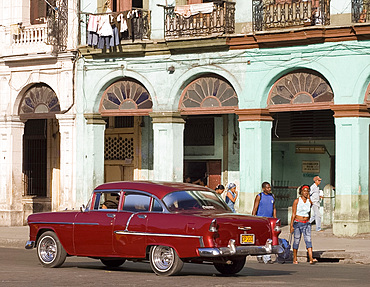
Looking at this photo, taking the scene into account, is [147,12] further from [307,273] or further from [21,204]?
[307,273]

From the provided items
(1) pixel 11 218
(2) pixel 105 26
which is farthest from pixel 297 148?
(1) pixel 11 218

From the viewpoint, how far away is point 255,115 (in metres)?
25.5

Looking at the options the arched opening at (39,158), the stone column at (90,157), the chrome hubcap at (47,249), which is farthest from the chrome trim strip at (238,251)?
the arched opening at (39,158)

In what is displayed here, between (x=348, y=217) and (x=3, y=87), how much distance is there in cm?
1233

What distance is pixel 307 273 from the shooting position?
1617 cm

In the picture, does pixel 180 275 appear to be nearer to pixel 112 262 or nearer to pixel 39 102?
pixel 112 262

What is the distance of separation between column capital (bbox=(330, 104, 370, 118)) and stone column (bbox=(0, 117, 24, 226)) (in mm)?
10755

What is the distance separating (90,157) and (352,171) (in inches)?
333

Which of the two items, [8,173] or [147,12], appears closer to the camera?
[147,12]

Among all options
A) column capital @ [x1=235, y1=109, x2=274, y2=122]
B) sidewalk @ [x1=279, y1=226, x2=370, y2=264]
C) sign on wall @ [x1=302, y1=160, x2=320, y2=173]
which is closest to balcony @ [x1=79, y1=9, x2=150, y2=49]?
column capital @ [x1=235, y1=109, x2=274, y2=122]

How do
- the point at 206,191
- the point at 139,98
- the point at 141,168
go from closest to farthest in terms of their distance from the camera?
the point at 206,191 → the point at 139,98 → the point at 141,168

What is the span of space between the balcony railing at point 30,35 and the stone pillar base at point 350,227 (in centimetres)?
1083

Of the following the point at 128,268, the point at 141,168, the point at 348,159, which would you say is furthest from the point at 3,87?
the point at 128,268

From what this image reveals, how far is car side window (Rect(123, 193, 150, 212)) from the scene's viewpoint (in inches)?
611
